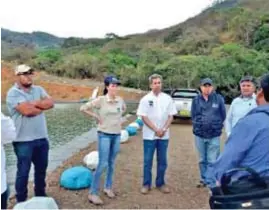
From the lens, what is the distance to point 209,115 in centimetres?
648

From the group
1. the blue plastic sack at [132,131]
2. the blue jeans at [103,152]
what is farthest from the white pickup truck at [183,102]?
the blue jeans at [103,152]

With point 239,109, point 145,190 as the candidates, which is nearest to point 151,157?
point 145,190

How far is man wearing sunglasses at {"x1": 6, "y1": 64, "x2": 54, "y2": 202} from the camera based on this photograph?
5.11m

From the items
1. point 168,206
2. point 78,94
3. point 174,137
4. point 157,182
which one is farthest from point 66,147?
point 78,94

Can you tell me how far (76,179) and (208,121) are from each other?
1830mm

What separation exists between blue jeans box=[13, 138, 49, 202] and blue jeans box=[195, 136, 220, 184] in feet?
7.16

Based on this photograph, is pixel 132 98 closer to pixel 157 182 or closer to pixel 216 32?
pixel 157 182

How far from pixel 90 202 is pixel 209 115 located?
1923mm

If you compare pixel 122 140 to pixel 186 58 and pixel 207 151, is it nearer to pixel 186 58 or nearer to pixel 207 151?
pixel 207 151

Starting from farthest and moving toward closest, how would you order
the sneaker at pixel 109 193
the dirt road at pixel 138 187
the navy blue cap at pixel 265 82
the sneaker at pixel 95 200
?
the sneaker at pixel 109 193
the dirt road at pixel 138 187
the sneaker at pixel 95 200
the navy blue cap at pixel 265 82

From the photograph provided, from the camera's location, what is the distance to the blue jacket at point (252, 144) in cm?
275

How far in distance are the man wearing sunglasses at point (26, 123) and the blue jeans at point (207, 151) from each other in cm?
219

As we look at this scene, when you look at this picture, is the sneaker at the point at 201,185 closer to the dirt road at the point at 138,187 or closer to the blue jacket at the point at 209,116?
the dirt road at the point at 138,187

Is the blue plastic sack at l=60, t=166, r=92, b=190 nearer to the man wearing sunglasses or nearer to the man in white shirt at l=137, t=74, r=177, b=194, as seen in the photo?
the man in white shirt at l=137, t=74, r=177, b=194
